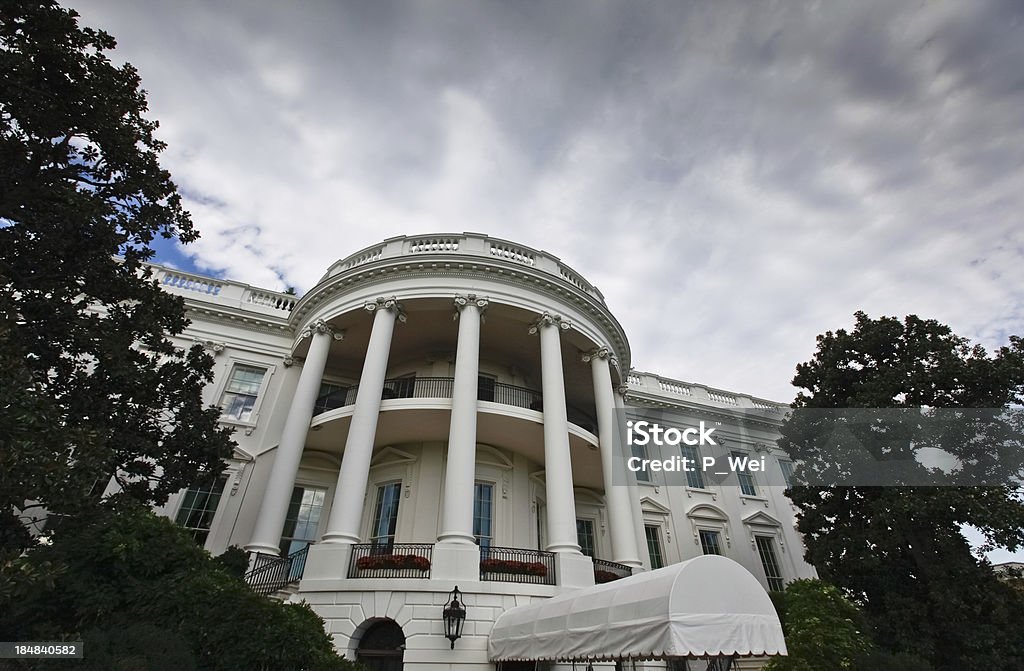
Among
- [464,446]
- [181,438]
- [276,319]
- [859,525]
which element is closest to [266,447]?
[276,319]

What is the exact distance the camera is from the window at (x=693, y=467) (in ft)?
66.0

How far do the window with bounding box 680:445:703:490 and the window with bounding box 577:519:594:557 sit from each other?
545 centimetres

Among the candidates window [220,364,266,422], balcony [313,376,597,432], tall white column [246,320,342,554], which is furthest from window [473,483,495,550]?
window [220,364,266,422]

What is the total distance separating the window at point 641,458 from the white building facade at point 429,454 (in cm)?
32

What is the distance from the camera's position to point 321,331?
14383mm

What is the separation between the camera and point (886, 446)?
41.2 feet

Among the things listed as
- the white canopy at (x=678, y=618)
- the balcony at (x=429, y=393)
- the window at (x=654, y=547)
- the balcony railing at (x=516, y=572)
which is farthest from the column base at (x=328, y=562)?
the window at (x=654, y=547)

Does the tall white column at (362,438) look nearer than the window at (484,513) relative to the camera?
Yes

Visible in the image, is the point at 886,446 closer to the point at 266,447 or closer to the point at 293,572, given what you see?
the point at 293,572

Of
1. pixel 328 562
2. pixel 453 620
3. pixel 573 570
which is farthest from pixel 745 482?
pixel 328 562

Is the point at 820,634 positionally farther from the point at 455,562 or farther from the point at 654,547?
the point at 654,547

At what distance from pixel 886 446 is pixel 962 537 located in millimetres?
2446

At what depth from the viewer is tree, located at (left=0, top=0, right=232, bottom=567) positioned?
5.33 m

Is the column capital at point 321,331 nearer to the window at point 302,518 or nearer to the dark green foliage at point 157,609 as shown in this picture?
the window at point 302,518
